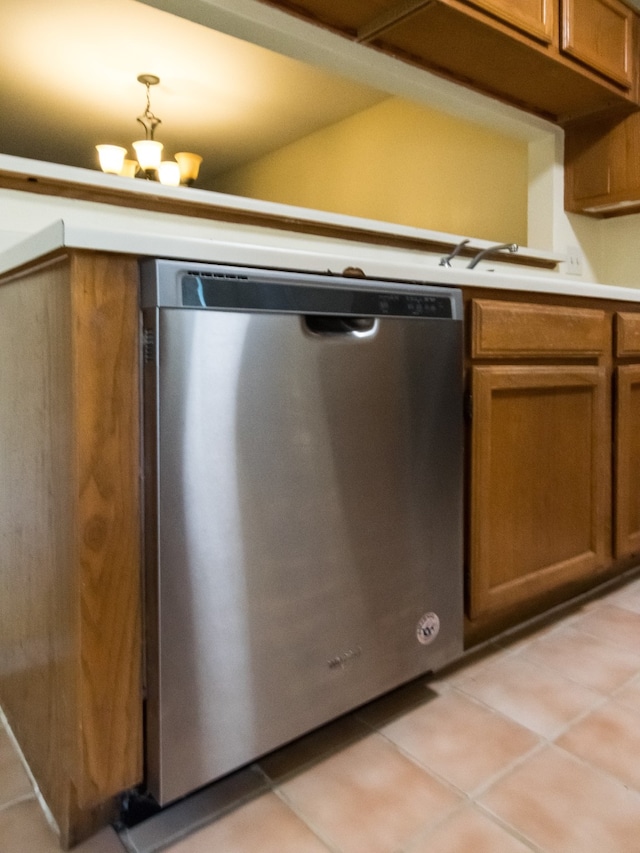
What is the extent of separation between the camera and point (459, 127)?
2959mm

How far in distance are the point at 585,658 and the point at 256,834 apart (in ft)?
2.86

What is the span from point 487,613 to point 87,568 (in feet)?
2.87

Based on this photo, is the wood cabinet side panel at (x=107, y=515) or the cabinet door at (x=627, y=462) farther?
the cabinet door at (x=627, y=462)

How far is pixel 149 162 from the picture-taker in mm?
3156

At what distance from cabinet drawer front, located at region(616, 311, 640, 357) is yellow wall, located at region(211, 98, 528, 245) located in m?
1.13

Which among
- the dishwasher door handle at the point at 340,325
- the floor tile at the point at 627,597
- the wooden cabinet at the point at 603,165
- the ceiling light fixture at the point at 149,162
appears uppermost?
the ceiling light fixture at the point at 149,162

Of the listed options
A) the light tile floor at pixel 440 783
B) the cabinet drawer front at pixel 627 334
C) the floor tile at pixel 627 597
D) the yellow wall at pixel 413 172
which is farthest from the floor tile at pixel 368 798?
the yellow wall at pixel 413 172

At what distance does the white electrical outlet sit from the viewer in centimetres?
260

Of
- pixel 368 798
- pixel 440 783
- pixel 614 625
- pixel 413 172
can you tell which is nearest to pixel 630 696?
pixel 614 625

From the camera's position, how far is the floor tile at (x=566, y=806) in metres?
0.87

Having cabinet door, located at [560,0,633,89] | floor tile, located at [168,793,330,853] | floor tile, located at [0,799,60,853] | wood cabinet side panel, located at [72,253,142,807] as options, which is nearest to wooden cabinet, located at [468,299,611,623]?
floor tile, located at [168,793,330,853]

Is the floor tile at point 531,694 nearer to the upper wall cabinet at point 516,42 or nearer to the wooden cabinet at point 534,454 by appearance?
the wooden cabinet at point 534,454

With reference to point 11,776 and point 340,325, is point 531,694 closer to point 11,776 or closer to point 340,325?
point 340,325

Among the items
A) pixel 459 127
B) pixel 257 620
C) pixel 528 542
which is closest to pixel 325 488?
pixel 257 620
